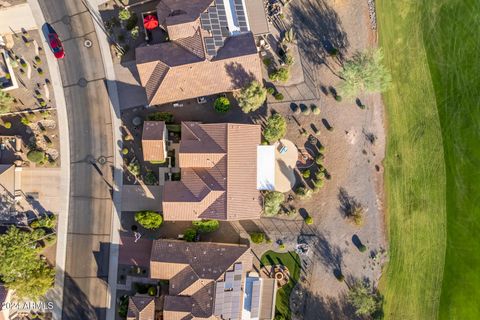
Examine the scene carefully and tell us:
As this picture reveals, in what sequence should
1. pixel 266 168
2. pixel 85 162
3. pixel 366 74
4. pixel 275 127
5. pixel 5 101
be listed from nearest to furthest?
1. pixel 366 74
2. pixel 275 127
3. pixel 5 101
4. pixel 266 168
5. pixel 85 162

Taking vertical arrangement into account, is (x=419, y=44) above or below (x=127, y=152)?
above

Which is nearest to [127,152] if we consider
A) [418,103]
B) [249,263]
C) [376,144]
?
[249,263]

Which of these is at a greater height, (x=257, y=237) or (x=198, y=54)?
(x=198, y=54)

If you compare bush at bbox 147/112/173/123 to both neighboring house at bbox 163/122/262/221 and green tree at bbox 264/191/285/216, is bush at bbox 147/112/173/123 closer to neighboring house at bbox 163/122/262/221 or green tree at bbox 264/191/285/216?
neighboring house at bbox 163/122/262/221

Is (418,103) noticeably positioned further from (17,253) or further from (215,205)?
(17,253)

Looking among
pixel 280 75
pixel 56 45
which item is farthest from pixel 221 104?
pixel 56 45

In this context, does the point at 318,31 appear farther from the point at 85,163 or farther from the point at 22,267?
the point at 22,267

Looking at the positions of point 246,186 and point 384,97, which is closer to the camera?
point 246,186

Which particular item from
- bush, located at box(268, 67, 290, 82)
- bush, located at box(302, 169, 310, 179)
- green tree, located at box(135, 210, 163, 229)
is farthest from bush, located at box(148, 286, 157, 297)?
bush, located at box(268, 67, 290, 82)
